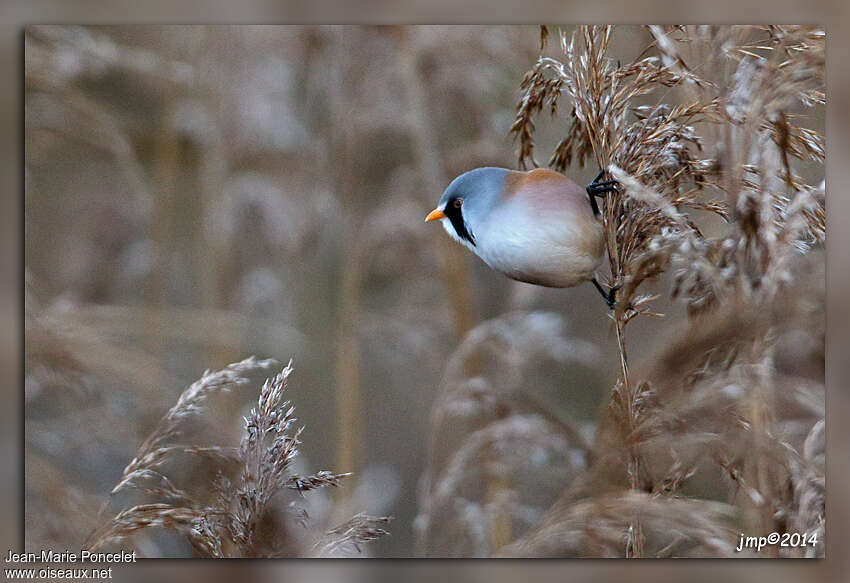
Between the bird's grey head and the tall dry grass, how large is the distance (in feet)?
0.25

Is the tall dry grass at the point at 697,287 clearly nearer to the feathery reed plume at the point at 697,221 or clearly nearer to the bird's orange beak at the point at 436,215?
the feathery reed plume at the point at 697,221

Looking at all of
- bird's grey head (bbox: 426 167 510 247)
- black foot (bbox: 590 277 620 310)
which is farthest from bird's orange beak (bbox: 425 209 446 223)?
black foot (bbox: 590 277 620 310)

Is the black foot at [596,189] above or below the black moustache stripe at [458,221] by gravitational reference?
above

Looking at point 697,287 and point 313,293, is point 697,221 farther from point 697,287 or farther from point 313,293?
point 313,293

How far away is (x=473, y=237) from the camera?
1456 millimetres

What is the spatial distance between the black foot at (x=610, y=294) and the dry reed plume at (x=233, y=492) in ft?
1.85

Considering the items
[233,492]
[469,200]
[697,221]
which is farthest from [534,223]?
[233,492]

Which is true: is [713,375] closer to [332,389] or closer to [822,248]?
[822,248]

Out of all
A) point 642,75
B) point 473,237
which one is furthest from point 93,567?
point 642,75

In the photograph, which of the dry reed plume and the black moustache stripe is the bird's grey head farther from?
the dry reed plume

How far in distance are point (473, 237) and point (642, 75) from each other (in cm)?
41

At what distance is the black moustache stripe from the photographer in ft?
4.79

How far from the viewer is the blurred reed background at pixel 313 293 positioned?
1.48m

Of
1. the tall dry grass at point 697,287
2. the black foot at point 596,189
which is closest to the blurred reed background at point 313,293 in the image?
the tall dry grass at point 697,287
